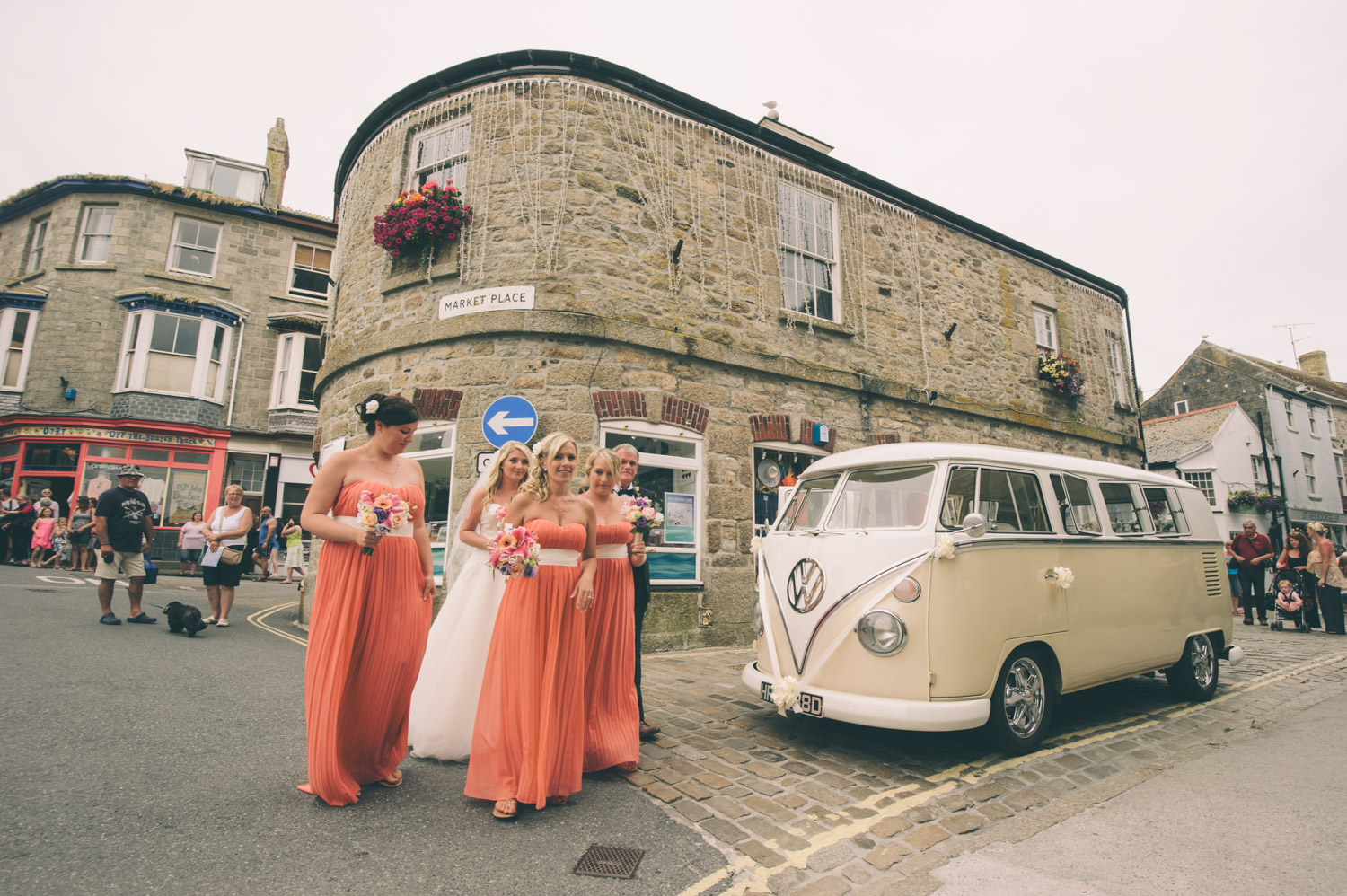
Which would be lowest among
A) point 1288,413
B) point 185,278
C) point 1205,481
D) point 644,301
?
point 644,301

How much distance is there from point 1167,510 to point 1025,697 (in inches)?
119

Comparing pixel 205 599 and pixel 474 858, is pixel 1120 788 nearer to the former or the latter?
pixel 474 858

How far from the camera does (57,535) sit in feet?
54.0

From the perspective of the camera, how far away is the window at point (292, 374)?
2169 cm

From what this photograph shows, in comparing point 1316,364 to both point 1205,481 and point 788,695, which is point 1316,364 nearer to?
point 1205,481

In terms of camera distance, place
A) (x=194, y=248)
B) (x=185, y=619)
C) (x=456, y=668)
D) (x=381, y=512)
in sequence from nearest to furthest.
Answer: (x=381, y=512) < (x=456, y=668) < (x=185, y=619) < (x=194, y=248)

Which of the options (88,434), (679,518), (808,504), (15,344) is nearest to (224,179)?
(15,344)

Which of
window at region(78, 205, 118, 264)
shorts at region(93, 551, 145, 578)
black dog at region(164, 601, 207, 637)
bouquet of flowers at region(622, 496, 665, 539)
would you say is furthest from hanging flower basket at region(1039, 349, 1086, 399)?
window at region(78, 205, 118, 264)

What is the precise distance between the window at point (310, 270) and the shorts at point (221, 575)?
1642cm

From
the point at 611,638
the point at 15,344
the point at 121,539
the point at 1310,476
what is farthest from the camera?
the point at 1310,476

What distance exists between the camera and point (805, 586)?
4754 mm

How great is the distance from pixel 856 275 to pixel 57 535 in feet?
65.5

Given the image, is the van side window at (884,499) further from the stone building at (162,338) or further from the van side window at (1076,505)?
the stone building at (162,338)

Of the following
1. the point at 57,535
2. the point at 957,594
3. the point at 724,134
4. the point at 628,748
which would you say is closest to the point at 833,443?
the point at 724,134
